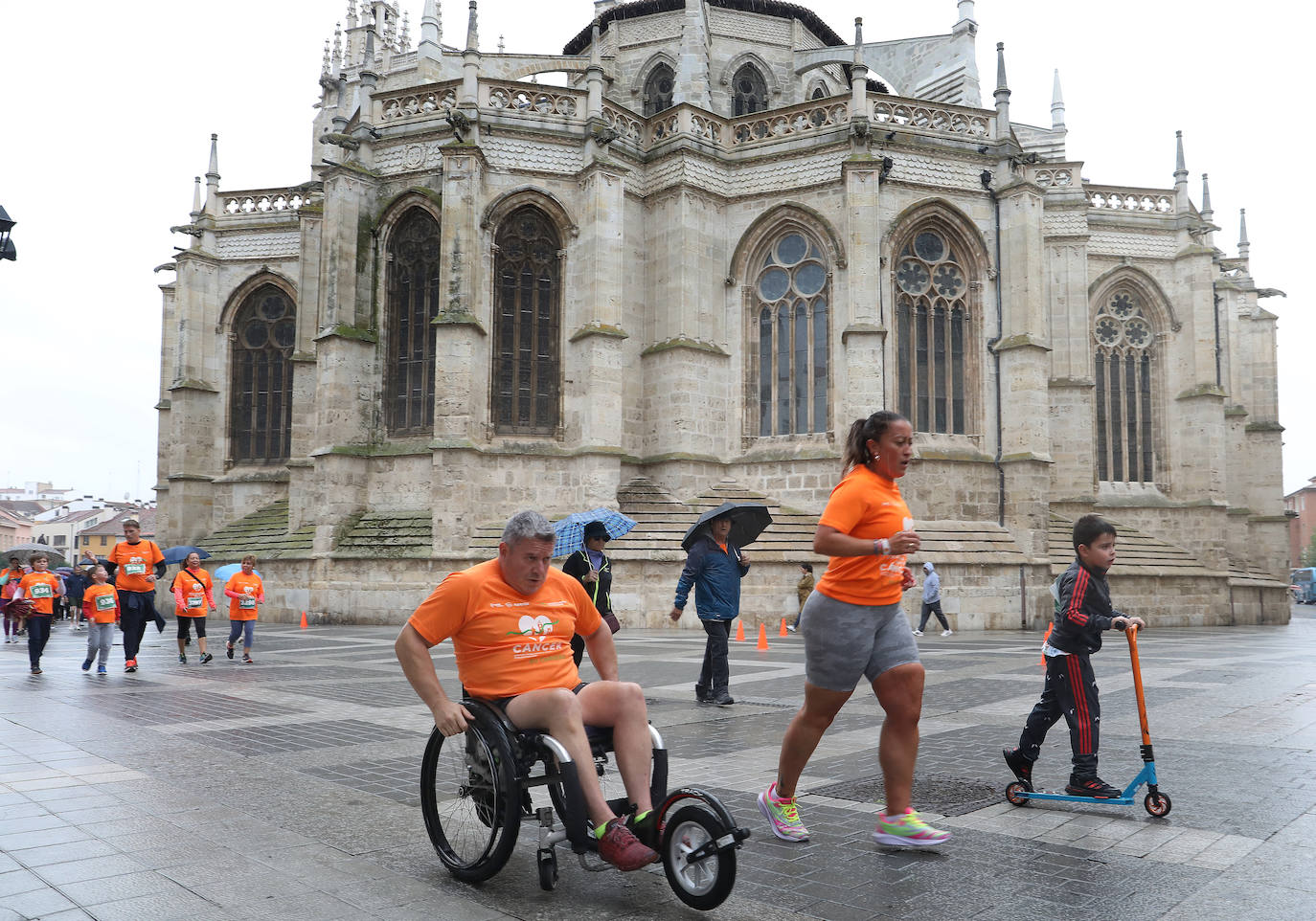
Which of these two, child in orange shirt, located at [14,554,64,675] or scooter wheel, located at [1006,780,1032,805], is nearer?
scooter wheel, located at [1006,780,1032,805]

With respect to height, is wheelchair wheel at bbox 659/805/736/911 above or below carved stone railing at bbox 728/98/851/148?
below

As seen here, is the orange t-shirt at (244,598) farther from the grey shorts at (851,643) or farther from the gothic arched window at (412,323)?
the grey shorts at (851,643)

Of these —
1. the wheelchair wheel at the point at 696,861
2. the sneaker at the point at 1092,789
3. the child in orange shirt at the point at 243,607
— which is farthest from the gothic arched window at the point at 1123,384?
the wheelchair wheel at the point at 696,861

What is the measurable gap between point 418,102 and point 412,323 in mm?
5289

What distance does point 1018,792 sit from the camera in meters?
4.96

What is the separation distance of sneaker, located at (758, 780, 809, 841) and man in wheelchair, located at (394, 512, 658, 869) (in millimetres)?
868

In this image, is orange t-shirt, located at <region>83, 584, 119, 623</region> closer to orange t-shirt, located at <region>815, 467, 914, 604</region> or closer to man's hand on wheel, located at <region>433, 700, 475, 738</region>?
man's hand on wheel, located at <region>433, 700, 475, 738</region>

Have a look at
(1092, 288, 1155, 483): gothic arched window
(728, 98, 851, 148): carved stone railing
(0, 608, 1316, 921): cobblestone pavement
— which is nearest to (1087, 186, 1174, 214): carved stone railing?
(1092, 288, 1155, 483): gothic arched window

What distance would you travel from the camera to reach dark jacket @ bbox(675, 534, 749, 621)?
29.9 feet

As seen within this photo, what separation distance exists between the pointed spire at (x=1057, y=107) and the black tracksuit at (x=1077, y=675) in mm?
31534

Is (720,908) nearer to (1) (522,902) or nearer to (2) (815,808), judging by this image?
(1) (522,902)

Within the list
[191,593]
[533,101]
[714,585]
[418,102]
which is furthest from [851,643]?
[418,102]

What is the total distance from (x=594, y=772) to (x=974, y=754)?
11.7 ft

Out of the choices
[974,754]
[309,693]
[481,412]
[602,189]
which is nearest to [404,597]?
[481,412]
